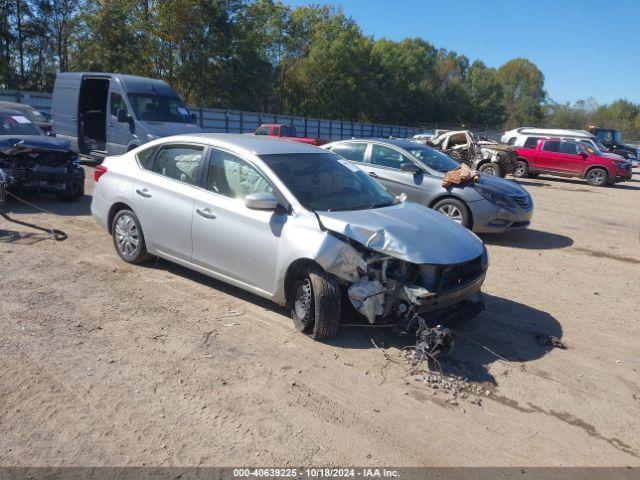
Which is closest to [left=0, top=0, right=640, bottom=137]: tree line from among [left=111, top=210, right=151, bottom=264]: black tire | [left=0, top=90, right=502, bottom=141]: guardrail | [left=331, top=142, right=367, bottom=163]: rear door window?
[left=0, top=90, right=502, bottom=141]: guardrail

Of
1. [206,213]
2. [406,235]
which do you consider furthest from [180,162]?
[406,235]

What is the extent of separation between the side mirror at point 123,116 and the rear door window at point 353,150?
621 cm

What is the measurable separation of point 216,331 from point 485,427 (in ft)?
7.84

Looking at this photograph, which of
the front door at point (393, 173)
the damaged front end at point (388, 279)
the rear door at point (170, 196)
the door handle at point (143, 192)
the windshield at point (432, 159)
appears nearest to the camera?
the damaged front end at point (388, 279)

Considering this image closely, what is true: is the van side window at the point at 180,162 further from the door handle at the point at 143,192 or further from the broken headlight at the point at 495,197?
the broken headlight at the point at 495,197

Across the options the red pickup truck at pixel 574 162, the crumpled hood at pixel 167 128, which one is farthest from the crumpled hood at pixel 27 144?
the red pickup truck at pixel 574 162

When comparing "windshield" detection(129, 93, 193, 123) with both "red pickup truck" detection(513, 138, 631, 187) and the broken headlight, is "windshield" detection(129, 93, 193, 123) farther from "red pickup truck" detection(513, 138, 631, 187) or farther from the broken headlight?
"red pickup truck" detection(513, 138, 631, 187)

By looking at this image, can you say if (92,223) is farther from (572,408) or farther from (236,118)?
(236,118)

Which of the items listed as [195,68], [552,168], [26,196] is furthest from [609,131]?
[26,196]

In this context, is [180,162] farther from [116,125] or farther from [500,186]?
[116,125]

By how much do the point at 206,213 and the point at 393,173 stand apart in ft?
16.2

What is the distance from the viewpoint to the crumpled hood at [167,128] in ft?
44.1

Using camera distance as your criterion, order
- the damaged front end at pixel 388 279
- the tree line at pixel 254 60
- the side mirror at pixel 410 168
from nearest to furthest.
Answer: the damaged front end at pixel 388 279
the side mirror at pixel 410 168
the tree line at pixel 254 60

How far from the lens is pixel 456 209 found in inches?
354
